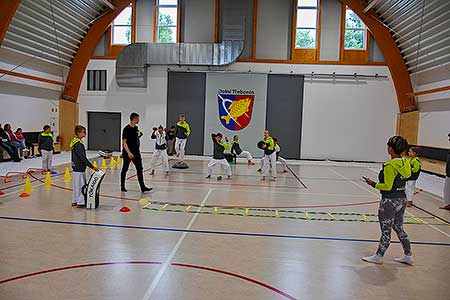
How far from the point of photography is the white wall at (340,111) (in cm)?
2112

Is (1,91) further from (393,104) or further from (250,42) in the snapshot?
(393,104)

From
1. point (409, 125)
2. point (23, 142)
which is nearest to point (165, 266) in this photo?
point (23, 142)

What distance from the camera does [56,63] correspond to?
20297 millimetres

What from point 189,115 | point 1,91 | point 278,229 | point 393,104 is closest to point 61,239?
point 278,229

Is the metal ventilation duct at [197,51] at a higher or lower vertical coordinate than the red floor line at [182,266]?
higher

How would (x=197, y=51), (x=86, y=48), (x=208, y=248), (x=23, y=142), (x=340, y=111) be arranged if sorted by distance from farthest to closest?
1. (x=340, y=111)
2. (x=86, y=48)
3. (x=197, y=51)
4. (x=23, y=142)
5. (x=208, y=248)

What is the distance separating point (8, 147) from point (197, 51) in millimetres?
10092

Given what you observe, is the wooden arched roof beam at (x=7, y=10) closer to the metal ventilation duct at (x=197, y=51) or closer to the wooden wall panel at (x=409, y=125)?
the metal ventilation duct at (x=197, y=51)

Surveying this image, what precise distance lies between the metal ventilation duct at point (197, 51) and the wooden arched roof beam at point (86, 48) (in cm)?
152

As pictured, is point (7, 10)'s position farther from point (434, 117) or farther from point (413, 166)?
point (434, 117)

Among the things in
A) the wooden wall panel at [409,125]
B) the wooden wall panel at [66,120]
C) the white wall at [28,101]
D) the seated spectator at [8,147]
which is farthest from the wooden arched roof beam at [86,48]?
the wooden wall panel at [409,125]

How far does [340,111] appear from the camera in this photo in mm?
21312

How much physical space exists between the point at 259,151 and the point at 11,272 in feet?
57.2

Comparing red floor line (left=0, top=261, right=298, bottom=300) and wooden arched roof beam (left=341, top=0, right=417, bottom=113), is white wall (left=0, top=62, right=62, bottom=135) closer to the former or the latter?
red floor line (left=0, top=261, right=298, bottom=300)
